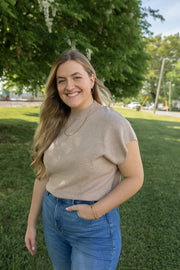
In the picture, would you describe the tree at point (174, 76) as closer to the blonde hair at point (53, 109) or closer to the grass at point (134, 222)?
the grass at point (134, 222)

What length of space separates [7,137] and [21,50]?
4.41m

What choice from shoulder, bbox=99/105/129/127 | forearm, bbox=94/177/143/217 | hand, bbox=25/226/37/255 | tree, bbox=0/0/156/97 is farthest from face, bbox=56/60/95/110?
tree, bbox=0/0/156/97

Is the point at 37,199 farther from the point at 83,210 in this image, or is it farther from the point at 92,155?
the point at 92,155

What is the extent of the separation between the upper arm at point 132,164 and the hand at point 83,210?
278 millimetres

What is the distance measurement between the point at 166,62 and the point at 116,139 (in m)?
51.7

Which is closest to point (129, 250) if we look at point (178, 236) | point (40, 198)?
point (178, 236)

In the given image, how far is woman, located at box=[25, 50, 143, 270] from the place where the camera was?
4.09 ft

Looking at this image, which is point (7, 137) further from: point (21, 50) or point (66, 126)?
point (66, 126)

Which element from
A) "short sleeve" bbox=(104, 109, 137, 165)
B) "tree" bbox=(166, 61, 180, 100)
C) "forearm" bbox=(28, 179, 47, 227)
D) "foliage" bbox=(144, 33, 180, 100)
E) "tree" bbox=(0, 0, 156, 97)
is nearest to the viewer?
"short sleeve" bbox=(104, 109, 137, 165)

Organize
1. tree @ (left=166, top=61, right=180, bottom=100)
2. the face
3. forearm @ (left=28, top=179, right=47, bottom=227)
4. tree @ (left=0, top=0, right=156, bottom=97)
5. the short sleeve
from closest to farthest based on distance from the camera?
the short sleeve
the face
forearm @ (left=28, top=179, right=47, bottom=227)
tree @ (left=0, top=0, right=156, bottom=97)
tree @ (left=166, top=61, right=180, bottom=100)

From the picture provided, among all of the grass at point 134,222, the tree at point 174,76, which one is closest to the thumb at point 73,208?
the grass at point 134,222

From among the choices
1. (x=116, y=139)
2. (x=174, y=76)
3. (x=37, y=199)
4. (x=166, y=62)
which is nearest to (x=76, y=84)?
(x=116, y=139)

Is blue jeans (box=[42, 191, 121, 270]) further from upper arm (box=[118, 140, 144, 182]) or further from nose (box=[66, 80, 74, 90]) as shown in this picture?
nose (box=[66, 80, 74, 90])

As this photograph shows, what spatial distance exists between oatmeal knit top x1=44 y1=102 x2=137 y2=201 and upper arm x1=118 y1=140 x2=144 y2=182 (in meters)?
0.03
